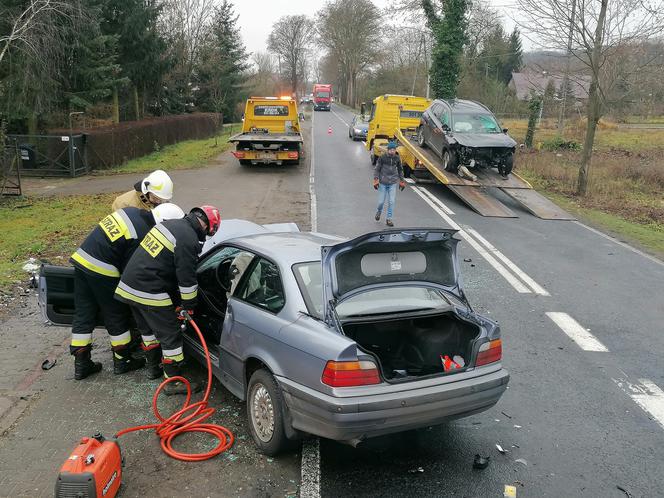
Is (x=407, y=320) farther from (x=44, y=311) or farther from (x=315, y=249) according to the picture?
(x=44, y=311)

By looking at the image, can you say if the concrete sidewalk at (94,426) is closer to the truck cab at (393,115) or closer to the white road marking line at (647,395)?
the white road marking line at (647,395)

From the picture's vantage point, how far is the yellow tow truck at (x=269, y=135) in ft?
59.8

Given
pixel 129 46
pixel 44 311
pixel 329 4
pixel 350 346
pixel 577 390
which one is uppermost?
pixel 329 4

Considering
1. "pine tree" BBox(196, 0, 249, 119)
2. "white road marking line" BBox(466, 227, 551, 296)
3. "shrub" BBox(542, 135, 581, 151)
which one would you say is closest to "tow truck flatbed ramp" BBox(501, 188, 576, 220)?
"white road marking line" BBox(466, 227, 551, 296)

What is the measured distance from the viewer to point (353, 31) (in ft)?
227

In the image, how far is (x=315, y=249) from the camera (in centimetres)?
450

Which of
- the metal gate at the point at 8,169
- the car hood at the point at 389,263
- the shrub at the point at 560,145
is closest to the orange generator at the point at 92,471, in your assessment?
the car hood at the point at 389,263

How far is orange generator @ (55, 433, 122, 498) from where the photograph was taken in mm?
3156

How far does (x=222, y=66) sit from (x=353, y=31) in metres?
33.0

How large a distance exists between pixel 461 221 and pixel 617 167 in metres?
10.2

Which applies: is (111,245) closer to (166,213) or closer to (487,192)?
(166,213)

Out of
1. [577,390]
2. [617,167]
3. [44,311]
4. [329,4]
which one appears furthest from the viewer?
[329,4]

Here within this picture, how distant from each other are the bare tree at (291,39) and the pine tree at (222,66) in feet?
135

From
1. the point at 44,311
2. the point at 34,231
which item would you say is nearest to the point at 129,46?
the point at 34,231
